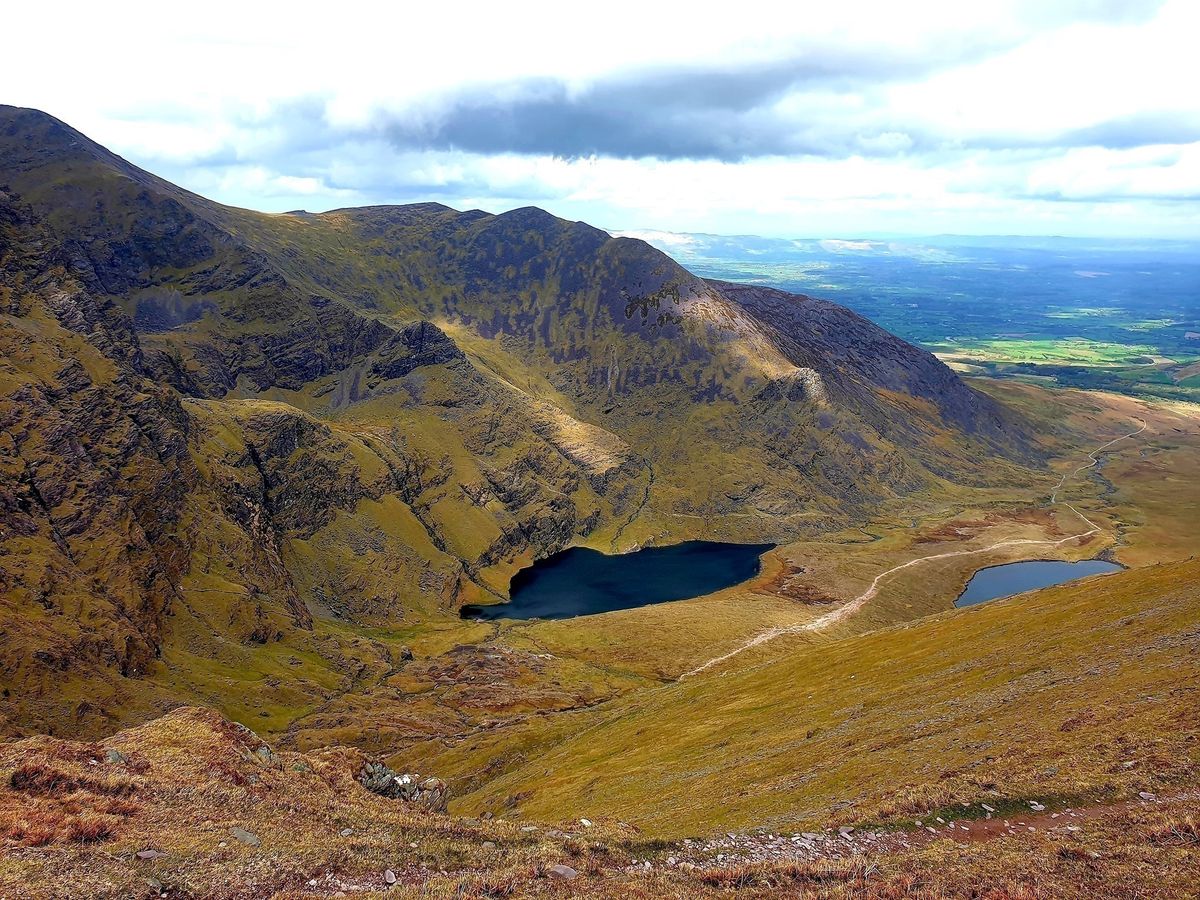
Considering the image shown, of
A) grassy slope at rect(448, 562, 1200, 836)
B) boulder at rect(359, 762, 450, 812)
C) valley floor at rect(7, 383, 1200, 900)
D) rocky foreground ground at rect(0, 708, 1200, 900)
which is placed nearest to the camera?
rocky foreground ground at rect(0, 708, 1200, 900)

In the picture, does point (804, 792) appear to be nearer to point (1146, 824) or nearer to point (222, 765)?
point (1146, 824)

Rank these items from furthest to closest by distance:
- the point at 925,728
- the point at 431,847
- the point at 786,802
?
the point at 925,728 < the point at 786,802 < the point at 431,847

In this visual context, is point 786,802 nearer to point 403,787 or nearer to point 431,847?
point 431,847

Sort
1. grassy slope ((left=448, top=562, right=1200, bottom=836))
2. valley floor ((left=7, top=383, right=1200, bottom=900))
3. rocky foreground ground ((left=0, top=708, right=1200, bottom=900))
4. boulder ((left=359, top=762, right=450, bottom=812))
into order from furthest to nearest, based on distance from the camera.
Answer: boulder ((left=359, top=762, right=450, bottom=812)) < grassy slope ((left=448, top=562, right=1200, bottom=836)) < valley floor ((left=7, top=383, right=1200, bottom=900)) < rocky foreground ground ((left=0, top=708, right=1200, bottom=900))

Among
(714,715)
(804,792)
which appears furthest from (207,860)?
(714,715)

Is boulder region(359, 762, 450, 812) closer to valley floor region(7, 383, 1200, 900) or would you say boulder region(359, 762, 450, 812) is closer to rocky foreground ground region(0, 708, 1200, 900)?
valley floor region(7, 383, 1200, 900)

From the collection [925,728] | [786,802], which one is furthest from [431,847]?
[925,728]

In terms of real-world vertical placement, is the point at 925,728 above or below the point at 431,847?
below

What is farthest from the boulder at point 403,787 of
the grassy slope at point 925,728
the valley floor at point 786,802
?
the grassy slope at point 925,728

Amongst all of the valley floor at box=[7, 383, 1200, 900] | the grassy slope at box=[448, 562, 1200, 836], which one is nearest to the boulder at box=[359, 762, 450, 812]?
the valley floor at box=[7, 383, 1200, 900]

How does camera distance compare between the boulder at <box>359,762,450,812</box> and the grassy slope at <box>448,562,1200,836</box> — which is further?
the boulder at <box>359,762,450,812</box>
